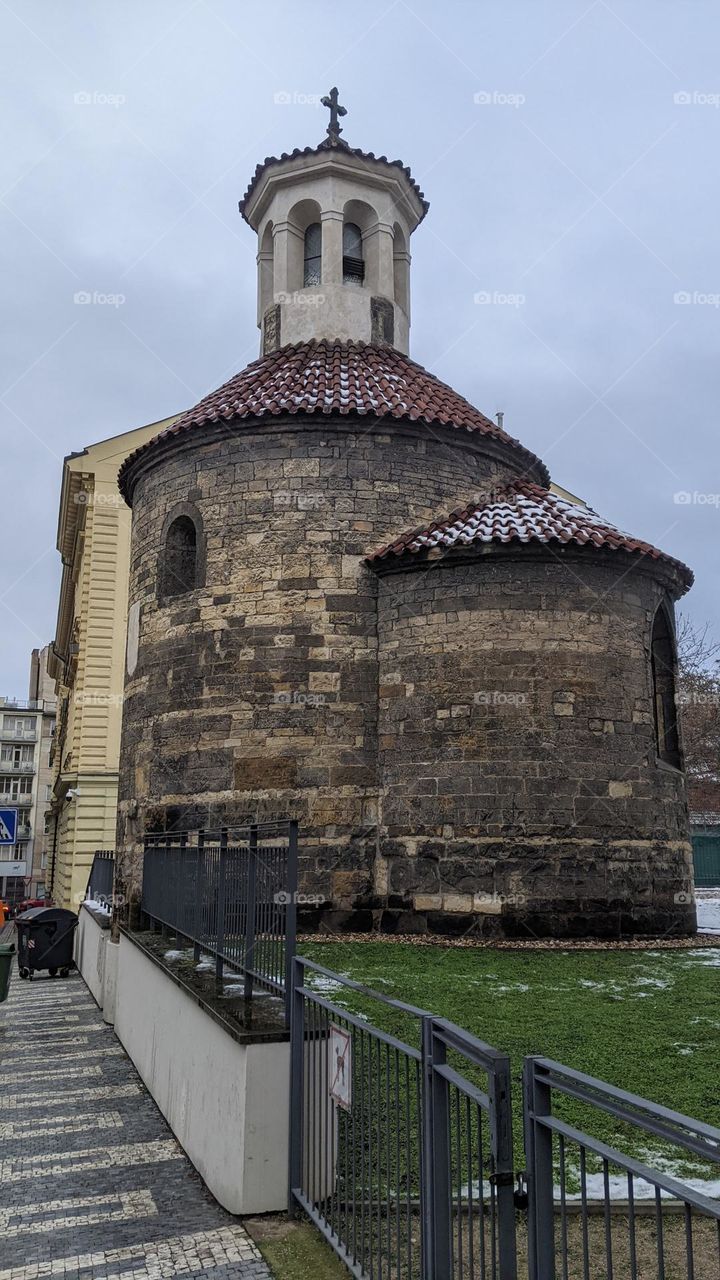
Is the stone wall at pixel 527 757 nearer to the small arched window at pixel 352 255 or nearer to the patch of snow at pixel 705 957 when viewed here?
the patch of snow at pixel 705 957

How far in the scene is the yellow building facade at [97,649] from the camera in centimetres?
2288

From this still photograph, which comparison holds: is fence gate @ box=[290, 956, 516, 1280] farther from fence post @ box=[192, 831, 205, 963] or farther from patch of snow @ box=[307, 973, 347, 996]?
patch of snow @ box=[307, 973, 347, 996]

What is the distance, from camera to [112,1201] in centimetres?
476

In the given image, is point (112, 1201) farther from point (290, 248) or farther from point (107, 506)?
point (107, 506)

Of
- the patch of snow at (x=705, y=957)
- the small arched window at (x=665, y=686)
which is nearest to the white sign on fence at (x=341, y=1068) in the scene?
the patch of snow at (x=705, y=957)

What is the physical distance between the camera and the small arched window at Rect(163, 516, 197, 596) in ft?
47.3

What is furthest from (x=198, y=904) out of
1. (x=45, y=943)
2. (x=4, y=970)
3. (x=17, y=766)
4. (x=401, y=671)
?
(x=17, y=766)

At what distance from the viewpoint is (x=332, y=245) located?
57.3 feet

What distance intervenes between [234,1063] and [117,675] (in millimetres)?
20047

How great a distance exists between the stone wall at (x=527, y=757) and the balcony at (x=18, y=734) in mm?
69437

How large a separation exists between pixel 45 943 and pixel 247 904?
38.2ft

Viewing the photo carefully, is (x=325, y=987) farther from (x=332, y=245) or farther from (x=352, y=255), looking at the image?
(x=352, y=255)

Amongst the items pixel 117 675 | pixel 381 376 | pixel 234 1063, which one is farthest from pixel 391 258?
pixel 234 1063

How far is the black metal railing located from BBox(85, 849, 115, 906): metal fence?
9.96 m
